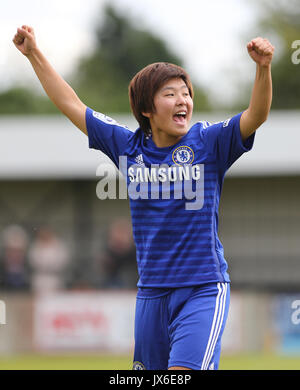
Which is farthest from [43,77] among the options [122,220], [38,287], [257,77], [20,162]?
[122,220]

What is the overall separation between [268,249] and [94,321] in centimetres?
637

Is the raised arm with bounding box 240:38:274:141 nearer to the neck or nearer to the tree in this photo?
the neck

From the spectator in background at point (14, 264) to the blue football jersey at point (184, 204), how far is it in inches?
432

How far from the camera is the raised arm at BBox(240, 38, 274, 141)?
4680 mm

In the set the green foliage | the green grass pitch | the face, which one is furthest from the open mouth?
the green foliage

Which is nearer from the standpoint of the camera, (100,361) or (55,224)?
(100,361)

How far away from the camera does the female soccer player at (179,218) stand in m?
4.93

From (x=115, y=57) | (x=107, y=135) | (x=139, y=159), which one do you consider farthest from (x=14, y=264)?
(x=115, y=57)

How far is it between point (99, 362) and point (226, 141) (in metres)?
9.46

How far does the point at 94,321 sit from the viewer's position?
1523cm

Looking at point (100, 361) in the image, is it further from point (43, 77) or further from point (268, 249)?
point (43, 77)

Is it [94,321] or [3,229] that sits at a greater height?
[3,229]

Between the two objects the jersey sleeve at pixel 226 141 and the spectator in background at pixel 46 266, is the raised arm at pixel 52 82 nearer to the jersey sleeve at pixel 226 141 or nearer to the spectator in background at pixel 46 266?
the jersey sleeve at pixel 226 141

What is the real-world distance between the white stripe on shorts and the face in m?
0.97
